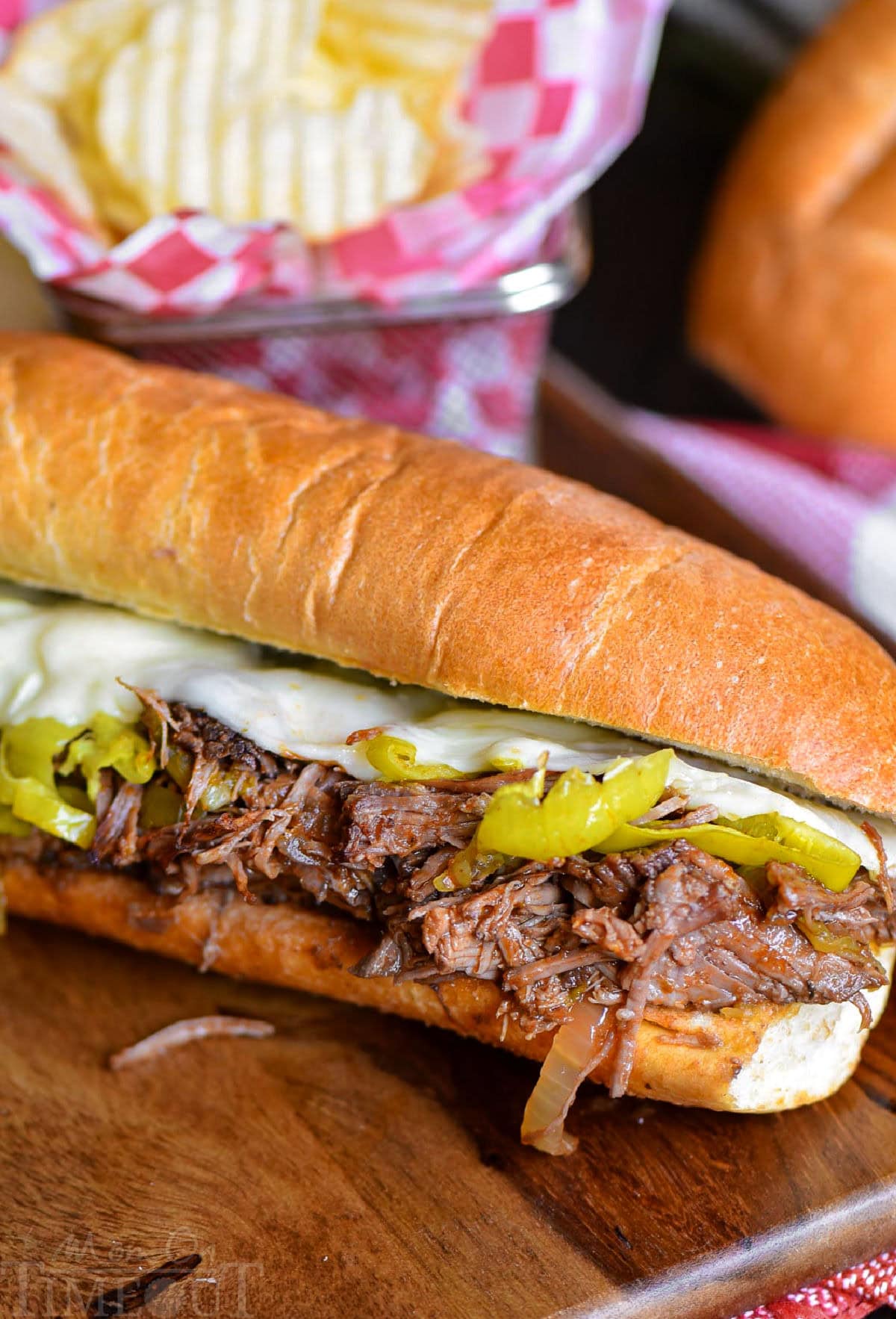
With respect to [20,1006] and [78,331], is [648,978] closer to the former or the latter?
[20,1006]

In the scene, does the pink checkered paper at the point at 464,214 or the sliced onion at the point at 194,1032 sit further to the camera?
the pink checkered paper at the point at 464,214

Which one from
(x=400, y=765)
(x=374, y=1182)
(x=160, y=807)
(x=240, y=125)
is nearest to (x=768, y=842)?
(x=400, y=765)

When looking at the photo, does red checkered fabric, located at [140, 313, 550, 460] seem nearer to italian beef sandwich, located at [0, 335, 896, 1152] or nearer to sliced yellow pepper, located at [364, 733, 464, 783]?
italian beef sandwich, located at [0, 335, 896, 1152]

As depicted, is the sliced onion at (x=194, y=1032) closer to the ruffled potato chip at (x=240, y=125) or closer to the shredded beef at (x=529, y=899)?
the shredded beef at (x=529, y=899)

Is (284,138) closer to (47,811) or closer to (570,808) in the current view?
(47,811)

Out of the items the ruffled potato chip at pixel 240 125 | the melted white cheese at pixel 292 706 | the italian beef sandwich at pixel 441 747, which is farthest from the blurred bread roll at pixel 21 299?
the melted white cheese at pixel 292 706

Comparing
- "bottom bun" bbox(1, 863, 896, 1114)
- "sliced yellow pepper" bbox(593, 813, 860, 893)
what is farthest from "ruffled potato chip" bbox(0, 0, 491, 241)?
"sliced yellow pepper" bbox(593, 813, 860, 893)
